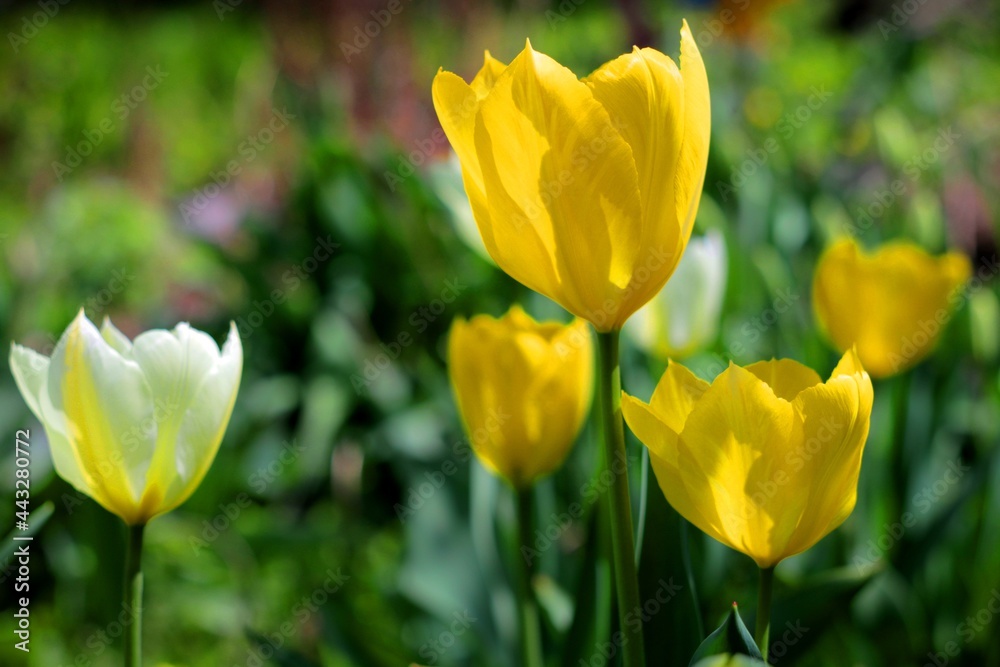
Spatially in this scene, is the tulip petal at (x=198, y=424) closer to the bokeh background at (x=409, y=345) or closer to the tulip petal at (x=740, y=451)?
the bokeh background at (x=409, y=345)

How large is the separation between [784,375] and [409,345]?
5.15 ft

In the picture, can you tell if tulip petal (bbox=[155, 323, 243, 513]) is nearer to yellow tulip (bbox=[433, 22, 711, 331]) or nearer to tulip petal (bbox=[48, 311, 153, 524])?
tulip petal (bbox=[48, 311, 153, 524])

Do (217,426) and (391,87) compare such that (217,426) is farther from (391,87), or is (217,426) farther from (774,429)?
(391,87)

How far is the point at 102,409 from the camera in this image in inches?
24.9

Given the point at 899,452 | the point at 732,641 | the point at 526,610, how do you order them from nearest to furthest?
the point at 732,641 → the point at 526,610 → the point at 899,452

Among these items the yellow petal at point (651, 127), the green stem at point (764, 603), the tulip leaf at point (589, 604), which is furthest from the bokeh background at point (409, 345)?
the yellow petal at point (651, 127)

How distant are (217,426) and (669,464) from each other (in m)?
0.31

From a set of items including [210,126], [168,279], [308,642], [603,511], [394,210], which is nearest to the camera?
[603,511]

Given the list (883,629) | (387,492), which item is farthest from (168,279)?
(883,629)

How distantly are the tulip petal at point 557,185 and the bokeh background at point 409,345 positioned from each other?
0.65 ft

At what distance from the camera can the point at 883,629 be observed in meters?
1.25

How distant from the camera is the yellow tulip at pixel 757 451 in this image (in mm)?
556

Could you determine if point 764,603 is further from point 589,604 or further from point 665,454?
point 589,604

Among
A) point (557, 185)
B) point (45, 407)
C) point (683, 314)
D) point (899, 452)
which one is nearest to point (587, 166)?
point (557, 185)
